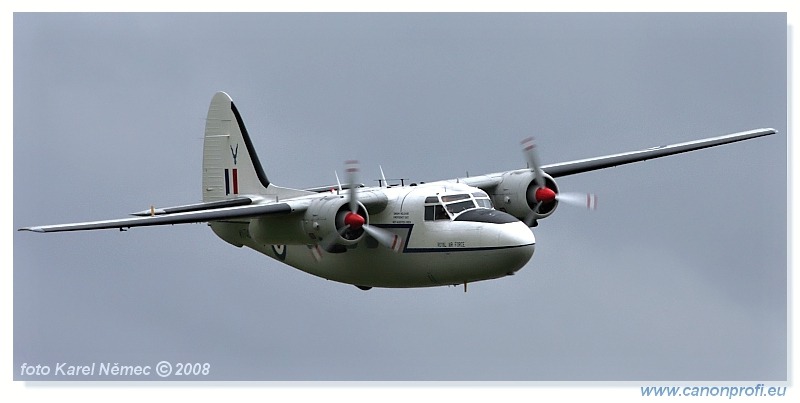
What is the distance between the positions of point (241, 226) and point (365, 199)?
4025mm

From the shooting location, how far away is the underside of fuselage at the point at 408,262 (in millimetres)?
28938

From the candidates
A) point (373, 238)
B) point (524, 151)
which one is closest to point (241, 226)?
point (373, 238)

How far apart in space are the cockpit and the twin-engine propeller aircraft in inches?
0.8

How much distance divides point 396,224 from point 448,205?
Result: 113 cm

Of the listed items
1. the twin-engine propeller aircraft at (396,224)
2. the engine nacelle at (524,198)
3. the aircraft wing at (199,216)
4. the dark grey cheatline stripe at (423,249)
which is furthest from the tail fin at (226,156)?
the engine nacelle at (524,198)

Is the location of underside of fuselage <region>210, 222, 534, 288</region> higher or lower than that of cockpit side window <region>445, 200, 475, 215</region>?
lower

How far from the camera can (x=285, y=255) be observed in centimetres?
3325

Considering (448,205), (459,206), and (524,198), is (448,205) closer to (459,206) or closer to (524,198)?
(459,206)

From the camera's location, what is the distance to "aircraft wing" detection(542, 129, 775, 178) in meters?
33.9

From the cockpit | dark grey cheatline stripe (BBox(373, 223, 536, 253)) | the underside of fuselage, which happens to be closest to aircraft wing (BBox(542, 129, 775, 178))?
the cockpit

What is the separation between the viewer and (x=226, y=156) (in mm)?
35156

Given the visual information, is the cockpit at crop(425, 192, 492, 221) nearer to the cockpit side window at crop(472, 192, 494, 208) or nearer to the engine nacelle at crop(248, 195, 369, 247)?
the cockpit side window at crop(472, 192, 494, 208)

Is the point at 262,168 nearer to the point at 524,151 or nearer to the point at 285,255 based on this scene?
the point at 285,255

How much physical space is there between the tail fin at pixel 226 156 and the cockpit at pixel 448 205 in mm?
5928
